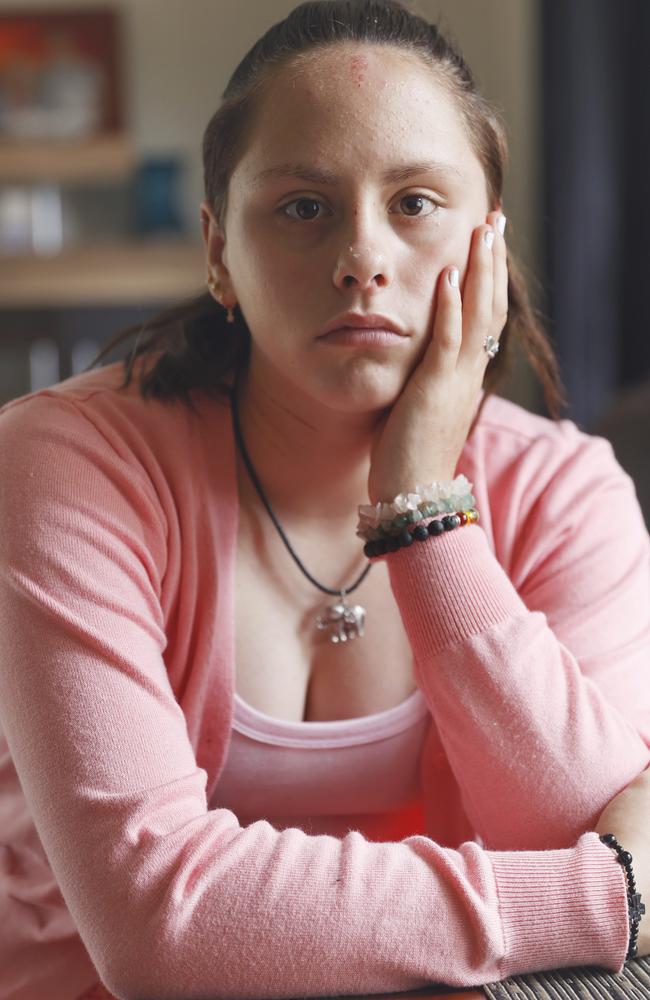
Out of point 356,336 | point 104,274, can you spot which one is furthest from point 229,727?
point 104,274

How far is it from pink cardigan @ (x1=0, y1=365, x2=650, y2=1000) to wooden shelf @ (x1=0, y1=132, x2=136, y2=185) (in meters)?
3.74

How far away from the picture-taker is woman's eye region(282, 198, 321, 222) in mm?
1037

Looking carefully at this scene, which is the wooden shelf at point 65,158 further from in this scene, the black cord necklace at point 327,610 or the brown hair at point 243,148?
the black cord necklace at point 327,610

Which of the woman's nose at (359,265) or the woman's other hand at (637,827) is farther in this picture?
the woman's nose at (359,265)

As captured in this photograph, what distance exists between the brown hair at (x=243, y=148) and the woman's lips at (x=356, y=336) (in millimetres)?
195

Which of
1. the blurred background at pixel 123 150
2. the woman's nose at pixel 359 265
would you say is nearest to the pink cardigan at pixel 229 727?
the woman's nose at pixel 359 265

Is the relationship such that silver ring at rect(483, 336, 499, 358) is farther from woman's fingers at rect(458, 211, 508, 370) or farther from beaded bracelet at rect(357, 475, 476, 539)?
beaded bracelet at rect(357, 475, 476, 539)

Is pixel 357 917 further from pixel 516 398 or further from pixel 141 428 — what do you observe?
pixel 516 398

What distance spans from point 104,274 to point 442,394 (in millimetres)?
3631

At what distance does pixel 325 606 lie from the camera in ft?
3.92

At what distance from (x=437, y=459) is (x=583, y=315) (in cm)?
Answer: 280

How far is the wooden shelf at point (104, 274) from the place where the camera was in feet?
14.7

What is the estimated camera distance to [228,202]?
1.13 meters

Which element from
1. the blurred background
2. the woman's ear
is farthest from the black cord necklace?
the blurred background
